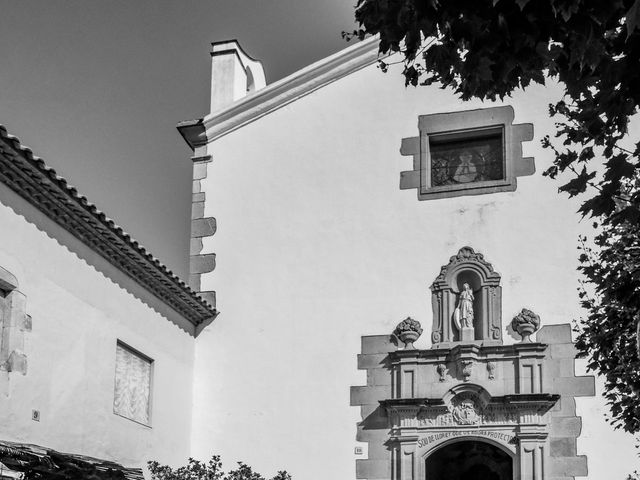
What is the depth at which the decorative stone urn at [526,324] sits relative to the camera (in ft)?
38.8

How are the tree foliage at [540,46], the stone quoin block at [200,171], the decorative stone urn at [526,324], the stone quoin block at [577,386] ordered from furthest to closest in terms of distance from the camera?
1. the stone quoin block at [200,171]
2. the decorative stone urn at [526,324]
3. the stone quoin block at [577,386]
4. the tree foliage at [540,46]

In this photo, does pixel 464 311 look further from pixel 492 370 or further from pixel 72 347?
pixel 72 347

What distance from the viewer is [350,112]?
43.7 feet

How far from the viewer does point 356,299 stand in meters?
12.5

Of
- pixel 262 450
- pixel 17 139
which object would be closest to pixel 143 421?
pixel 262 450

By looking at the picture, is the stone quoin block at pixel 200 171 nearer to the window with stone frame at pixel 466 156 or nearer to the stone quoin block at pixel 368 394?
the window with stone frame at pixel 466 156

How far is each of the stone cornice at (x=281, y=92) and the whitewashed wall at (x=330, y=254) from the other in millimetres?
115

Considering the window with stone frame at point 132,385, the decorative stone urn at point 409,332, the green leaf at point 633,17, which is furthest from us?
the decorative stone urn at point 409,332

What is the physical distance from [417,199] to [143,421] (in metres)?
4.17

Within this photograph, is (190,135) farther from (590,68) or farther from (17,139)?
(590,68)

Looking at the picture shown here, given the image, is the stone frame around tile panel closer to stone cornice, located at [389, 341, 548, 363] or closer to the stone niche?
the stone niche

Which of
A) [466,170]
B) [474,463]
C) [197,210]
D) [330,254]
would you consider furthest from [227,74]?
[474,463]

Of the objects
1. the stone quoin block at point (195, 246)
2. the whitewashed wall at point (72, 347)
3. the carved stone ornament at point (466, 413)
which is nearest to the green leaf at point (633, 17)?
the whitewashed wall at point (72, 347)

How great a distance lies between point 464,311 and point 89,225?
4438 millimetres
